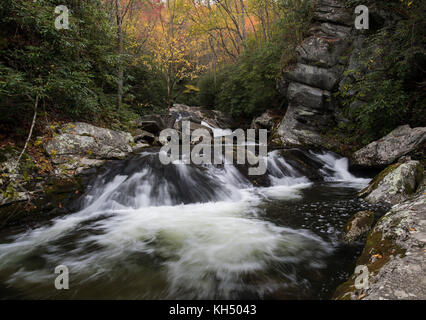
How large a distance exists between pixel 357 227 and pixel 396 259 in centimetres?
140

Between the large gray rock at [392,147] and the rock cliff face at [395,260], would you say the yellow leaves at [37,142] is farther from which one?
the large gray rock at [392,147]

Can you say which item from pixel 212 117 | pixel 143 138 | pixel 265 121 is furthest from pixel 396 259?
pixel 212 117

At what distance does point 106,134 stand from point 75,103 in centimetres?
127

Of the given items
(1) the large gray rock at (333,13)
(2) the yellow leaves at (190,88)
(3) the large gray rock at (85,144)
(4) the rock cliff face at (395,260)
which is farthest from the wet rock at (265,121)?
(4) the rock cliff face at (395,260)

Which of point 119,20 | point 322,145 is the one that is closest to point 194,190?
point 322,145

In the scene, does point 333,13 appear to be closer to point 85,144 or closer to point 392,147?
point 392,147

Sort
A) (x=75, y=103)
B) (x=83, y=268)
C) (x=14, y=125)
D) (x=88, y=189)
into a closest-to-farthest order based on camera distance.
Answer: (x=83, y=268)
(x=14, y=125)
(x=88, y=189)
(x=75, y=103)

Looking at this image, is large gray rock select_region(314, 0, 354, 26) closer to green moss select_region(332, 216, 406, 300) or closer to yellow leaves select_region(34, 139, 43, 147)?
green moss select_region(332, 216, 406, 300)

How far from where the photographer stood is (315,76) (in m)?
9.21

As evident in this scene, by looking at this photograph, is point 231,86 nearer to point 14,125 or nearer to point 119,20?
point 119,20

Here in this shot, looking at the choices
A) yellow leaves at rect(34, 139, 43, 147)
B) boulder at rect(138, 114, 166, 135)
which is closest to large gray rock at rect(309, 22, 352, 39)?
boulder at rect(138, 114, 166, 135)

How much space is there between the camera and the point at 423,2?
4988mm

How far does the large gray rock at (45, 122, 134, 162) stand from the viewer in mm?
5031

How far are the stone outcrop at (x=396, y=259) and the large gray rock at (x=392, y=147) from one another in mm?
4111
